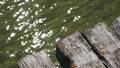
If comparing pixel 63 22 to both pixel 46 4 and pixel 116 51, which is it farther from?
pixel 116 51

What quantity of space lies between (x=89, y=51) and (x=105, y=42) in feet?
0.67

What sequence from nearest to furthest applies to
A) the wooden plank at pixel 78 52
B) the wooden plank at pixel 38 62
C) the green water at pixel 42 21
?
1. the wooden plank at pixel 78 52
2. the wooden plank at pixel 38 62
3. the green water at pixel 42 21

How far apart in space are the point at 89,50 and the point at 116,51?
28 cm

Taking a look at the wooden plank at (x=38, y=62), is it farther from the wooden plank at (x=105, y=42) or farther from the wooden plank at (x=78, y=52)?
the wooden plank at (x=105, y=42)

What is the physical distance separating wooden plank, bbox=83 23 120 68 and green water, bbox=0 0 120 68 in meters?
6.13

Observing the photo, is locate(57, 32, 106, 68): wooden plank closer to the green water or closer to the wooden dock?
the wooden dock

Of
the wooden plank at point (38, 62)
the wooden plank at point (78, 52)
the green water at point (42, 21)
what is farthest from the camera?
the green water at point (42, 21)

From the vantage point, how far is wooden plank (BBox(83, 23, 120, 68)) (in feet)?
9.43

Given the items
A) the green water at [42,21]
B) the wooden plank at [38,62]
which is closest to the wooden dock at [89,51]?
the wooden plank at [38,62]

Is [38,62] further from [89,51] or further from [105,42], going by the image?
[105,42]

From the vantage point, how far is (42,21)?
11.0 metres

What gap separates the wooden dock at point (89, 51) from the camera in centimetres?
288

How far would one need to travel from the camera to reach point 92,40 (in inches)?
119

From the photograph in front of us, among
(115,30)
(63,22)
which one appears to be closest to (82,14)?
(63,22)
